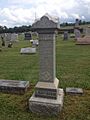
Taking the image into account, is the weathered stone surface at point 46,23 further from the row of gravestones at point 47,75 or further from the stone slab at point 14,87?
the stone slab at point 14,87

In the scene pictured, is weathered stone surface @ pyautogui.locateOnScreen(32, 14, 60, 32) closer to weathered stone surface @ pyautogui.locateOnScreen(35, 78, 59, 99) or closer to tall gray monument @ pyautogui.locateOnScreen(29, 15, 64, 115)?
tall gray monument @ pyautogui.locateOnScreen(29, 15, 64, 115)

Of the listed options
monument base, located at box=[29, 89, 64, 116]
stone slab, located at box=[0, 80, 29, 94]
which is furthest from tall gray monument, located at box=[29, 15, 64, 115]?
stone slab, located at box=[0, 80, 29, 94]

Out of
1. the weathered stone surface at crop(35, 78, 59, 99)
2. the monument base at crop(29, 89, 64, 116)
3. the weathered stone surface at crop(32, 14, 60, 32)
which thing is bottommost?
the monument base at crop(29, 89, 64, 116)

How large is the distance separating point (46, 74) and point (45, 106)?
83cm

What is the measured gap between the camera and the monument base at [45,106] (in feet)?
16.6

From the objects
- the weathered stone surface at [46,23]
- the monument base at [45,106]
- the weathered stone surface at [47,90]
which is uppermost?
the weathered stone surface at [46,23]

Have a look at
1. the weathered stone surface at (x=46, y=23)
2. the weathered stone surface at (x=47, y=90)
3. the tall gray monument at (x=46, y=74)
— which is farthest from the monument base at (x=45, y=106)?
the weathered stone surface at (x=46, y=23)

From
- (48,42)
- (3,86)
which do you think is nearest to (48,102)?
(48,42)

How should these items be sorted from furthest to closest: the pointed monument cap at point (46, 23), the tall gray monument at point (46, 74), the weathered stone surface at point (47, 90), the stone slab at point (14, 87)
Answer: the stone slab at point (14, 87) → the weathered stone surface at point (47, 90) → the tall gray monument at point (46, 74) → the pointed monument cap at point (46, 23)

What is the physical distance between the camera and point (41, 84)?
538 cm

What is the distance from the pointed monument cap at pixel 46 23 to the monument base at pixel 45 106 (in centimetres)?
182

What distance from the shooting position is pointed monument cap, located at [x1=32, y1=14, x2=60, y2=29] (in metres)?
4.92

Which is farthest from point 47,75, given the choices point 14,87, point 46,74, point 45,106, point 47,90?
point 14,87

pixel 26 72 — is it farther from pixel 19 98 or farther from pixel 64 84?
pixel 19 98
